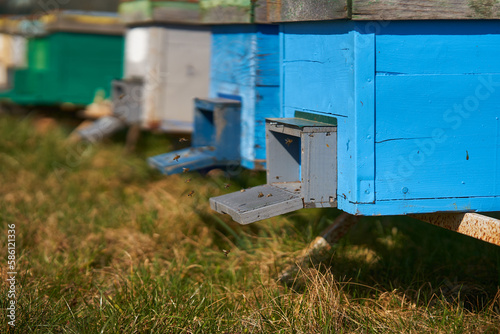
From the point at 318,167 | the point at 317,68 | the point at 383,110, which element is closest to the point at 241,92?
the point at 317,68

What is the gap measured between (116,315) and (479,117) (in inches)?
72.4

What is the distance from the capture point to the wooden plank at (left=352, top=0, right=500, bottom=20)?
2469 mm

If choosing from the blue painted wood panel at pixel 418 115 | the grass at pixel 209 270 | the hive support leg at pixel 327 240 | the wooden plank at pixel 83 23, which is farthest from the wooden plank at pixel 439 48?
the wooden plank at pixel 83 23

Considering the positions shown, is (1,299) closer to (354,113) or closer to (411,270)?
(354,113)

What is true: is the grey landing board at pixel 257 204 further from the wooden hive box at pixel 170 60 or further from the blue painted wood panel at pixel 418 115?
the wooden hive box at pixel 170 60

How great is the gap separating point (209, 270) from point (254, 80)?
3.91ft

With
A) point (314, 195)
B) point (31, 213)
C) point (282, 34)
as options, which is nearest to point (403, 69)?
point (314, 195)

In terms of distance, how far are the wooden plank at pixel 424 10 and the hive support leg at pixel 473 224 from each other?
2.67 ft

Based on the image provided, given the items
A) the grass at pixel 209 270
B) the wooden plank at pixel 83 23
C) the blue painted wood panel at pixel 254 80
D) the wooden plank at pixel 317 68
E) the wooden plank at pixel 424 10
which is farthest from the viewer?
the wooden plank at pixel 83 23

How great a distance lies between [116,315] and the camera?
2.96 metres

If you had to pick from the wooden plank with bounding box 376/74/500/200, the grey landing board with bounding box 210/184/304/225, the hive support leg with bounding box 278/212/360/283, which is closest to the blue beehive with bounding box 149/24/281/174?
the hive support leg with bounding box 278/212/360/283

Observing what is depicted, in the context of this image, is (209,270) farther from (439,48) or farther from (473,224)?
(439,48)

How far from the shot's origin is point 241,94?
3787 millimetres

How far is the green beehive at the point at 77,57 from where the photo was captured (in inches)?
266
